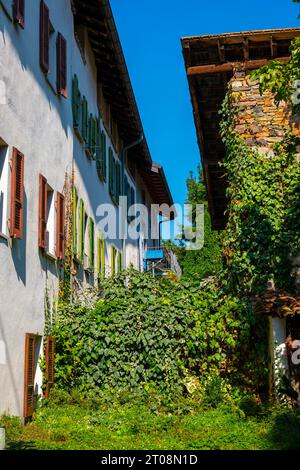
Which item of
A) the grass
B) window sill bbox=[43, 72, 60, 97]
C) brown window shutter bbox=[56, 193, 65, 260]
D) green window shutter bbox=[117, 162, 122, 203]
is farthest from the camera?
green window shutter bbox=[117, 162, 122, 203]

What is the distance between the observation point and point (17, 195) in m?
11.5

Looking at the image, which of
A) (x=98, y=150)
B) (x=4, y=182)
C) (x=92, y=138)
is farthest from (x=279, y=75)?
(x=98, y=150)

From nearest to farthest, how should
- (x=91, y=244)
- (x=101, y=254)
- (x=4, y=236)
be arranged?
(x=4, y=236) → (x=91, y=244) → (x=101, y=254)

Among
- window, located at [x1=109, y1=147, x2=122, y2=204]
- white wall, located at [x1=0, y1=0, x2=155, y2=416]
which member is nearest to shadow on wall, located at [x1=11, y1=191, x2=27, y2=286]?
white wall, located at [x1=0, y1=0, x2=155, y2=416]

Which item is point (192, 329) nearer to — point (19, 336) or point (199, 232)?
point (19, 336)

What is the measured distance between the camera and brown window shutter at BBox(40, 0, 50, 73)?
1372 cm

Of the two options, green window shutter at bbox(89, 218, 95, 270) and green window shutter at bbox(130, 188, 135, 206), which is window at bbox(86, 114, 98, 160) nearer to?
green window shutter at bbox(89, 218, 95, 270)

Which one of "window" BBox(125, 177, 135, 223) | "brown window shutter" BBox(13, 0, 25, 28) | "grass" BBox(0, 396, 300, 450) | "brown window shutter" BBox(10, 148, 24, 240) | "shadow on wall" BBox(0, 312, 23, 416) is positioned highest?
"window" BBox(125, 177, 135, 223)

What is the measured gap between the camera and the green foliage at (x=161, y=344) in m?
13.0

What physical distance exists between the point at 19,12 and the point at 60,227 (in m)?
4.19

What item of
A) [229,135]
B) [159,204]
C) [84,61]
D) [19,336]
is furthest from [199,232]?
[19,336]

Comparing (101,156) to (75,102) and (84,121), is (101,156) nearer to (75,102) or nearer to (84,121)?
(84,121)

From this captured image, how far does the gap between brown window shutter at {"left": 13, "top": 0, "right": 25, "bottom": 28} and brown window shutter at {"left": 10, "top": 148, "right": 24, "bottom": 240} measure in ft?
7.11

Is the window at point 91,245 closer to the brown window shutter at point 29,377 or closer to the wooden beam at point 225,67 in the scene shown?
the wooden beam at point 225,67
